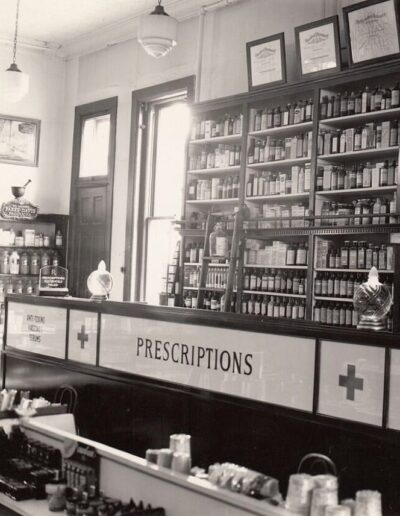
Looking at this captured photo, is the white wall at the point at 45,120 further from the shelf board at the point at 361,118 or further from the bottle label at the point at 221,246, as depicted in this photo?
the shelf board at the point at 361,118

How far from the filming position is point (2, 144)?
10.3 m

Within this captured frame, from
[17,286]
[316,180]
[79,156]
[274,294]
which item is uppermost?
[79,156]

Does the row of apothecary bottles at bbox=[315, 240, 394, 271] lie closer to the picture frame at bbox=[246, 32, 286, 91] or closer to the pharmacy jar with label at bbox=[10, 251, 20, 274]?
the picture frame at bbox=[246, 32, 286, 91]

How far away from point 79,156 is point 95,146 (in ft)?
1.05

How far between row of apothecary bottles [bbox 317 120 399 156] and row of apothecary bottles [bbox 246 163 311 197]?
30cm

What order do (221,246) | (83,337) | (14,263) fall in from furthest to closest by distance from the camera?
(14,263) < (221,246) < (83,337)

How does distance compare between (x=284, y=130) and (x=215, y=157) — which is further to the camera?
(x=215, y=157)

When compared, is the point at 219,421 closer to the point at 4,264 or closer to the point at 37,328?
the point at 37,328

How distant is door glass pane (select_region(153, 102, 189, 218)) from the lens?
9.30 m

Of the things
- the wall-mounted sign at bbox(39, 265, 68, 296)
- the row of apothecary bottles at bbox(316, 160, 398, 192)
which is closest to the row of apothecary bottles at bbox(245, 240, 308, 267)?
the row of apothecary bottles at bbox(316, 160, 398, 192)

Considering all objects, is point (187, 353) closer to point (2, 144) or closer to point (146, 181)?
point (146, 181)

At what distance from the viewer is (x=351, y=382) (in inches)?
152

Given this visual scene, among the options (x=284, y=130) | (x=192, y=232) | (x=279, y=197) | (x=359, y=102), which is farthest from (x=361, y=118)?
(x=192, y=232)

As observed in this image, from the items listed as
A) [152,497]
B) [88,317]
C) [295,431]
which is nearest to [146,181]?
[88,317]
